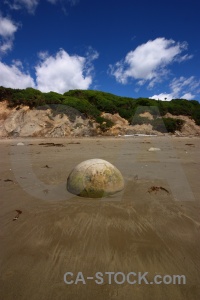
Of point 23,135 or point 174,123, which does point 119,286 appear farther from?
point 174,123

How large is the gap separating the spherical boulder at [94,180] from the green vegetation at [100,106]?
670 inches

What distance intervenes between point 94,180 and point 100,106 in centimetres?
2153

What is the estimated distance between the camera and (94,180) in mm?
4219

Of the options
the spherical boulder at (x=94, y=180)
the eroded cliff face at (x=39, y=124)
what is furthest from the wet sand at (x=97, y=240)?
the eroded cliff face at (x=39, y=124)

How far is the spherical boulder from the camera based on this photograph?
420 centimetres

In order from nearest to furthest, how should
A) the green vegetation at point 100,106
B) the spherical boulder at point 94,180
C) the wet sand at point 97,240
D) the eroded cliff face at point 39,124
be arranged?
1. the wet sand at point 97,240
2. the spherical boulder at point 94,180
3. the eroded cliff face at point 39,124
4. the green vegetation at point 100,106

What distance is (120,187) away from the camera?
14.9 feet

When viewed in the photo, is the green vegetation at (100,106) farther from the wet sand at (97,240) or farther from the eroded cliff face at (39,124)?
the wet sand at (97,240)

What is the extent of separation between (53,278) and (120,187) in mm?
2526

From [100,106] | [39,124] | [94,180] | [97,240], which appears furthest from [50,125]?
[97,240]

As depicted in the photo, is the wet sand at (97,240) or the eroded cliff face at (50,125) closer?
the wet sand at (97,240)

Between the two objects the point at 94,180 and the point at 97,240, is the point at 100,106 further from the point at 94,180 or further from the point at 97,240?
the point at 97,240

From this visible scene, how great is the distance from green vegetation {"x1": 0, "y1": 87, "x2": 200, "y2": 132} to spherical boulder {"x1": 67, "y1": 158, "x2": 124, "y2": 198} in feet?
55.8

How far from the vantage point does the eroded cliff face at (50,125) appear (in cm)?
1962
